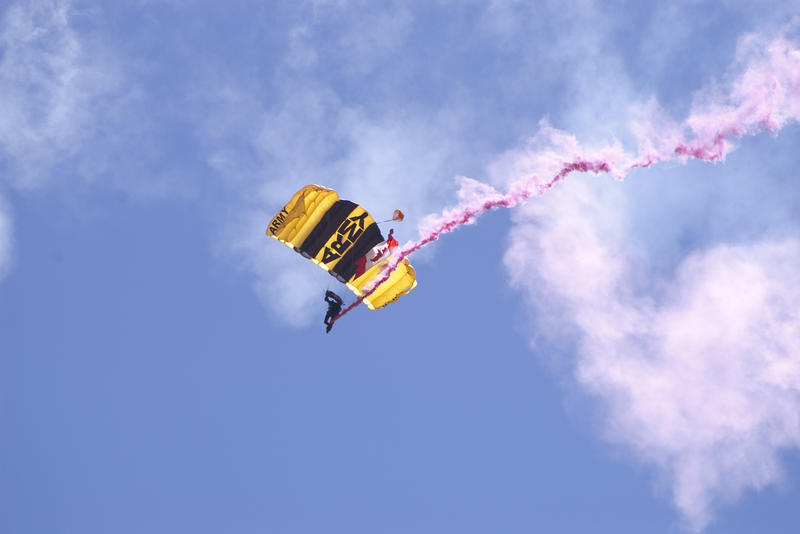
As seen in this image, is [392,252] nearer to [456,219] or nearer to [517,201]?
[456,219]

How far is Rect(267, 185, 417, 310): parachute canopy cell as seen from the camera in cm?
5253

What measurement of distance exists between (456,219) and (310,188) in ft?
25.5

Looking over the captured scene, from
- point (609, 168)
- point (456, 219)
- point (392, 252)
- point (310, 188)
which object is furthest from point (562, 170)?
point (310, 188)

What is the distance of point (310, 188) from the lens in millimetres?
52594

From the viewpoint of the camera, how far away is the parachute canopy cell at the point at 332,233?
172 ft

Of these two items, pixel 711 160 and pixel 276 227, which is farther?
pixel 276 227

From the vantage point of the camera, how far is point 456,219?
170 ft

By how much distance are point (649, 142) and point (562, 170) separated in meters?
4.48

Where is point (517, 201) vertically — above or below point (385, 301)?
above

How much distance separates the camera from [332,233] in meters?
52.6

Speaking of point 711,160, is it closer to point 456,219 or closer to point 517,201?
point 517,201

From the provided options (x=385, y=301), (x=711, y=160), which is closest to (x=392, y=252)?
(x=385, y=301)

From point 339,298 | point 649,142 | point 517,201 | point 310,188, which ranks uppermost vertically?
point 649,142

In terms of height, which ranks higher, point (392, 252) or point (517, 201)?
point (517, 201)
